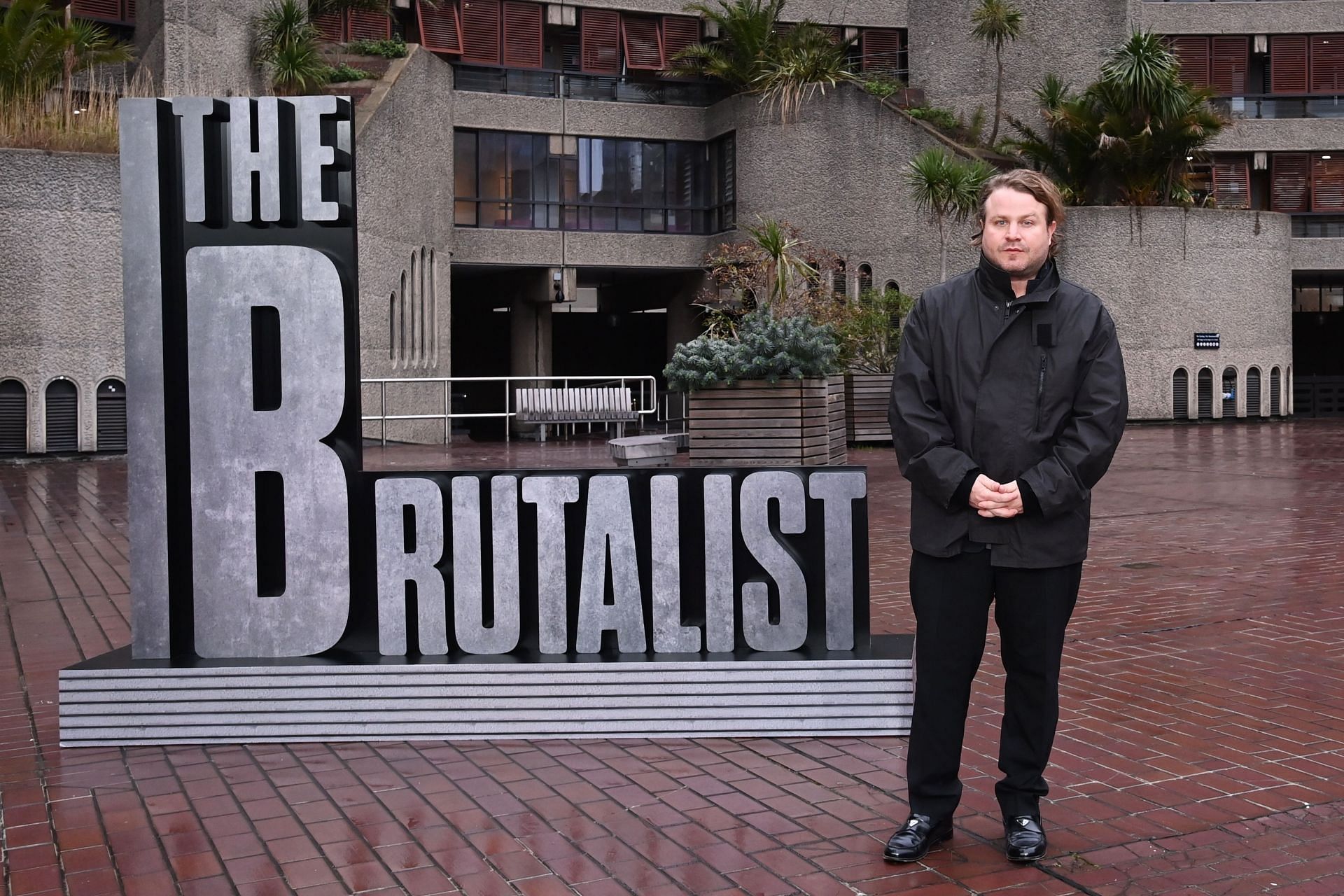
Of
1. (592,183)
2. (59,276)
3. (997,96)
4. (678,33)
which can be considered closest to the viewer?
(59,276)

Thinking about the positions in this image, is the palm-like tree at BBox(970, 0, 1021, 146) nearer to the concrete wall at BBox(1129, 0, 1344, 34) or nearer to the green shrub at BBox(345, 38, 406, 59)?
the concrete wall at BBox(1129, 0, 1344, 34)

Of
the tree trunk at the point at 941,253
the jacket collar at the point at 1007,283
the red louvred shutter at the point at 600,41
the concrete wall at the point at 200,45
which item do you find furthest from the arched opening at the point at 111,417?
the jacket collar at the point at 1007,283

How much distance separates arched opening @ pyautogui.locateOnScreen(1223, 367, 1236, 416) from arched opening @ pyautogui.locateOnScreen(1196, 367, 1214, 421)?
14.2 inches

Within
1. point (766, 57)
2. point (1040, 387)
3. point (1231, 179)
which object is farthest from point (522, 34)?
point (1040, 387)

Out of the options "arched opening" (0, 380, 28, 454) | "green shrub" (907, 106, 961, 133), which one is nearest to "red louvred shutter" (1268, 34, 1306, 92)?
"green shrub" (907, 106, 961, 133)

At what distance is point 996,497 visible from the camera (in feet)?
12.3

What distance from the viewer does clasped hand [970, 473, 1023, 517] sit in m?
3.73

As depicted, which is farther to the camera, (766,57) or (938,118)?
(766,57)

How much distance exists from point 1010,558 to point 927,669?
426 millimetres

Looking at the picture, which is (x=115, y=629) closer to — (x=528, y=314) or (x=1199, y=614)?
(x=1199, y=614)

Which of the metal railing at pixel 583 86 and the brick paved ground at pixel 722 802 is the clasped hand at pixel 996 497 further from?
the metal railing at pixel 583 86

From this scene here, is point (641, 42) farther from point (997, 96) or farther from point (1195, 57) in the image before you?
point (1195, 57)

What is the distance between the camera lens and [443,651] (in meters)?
5.16

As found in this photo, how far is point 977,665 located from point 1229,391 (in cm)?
2692
